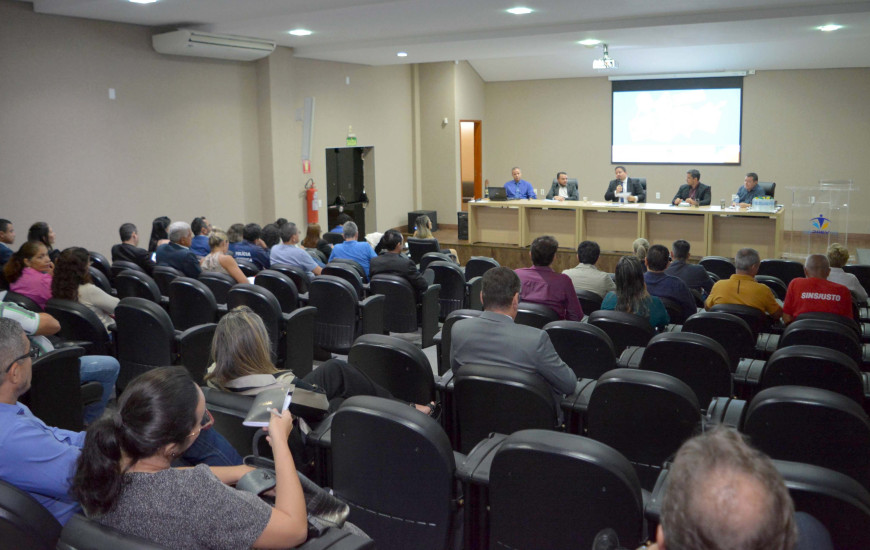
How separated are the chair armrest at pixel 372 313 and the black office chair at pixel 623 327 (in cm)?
188

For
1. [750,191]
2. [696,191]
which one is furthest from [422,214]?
[750,191]

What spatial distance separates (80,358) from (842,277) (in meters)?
5.48

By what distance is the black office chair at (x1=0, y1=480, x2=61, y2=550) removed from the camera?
1.77 metres

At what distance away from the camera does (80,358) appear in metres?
3.97

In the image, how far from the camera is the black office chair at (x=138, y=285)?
5.35 m

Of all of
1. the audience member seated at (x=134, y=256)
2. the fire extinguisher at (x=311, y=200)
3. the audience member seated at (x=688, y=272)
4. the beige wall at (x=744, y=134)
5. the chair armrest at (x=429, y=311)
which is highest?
the beige wall at (x=744, y=134)

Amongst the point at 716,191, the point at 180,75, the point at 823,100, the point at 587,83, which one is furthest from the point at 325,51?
the point at 823,100

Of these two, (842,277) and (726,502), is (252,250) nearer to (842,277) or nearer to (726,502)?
(842,277)

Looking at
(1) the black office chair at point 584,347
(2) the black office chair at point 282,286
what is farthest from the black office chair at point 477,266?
(1) the black office chair at point 584,347

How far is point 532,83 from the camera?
14.6 meters

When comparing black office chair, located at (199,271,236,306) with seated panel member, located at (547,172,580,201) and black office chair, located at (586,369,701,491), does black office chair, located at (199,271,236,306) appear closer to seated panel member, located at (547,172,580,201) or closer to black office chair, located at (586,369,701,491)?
black office chair, located at (586,369,701,491)

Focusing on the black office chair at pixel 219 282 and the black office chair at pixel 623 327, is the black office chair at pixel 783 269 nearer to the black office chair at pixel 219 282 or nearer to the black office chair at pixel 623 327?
the black office chair at pixel 623 327

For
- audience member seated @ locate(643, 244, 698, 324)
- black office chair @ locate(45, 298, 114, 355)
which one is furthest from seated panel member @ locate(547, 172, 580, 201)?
black office chair @ locate(45, 298, 114, 355)

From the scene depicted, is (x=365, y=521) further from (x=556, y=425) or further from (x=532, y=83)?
(x=532, y=83)
